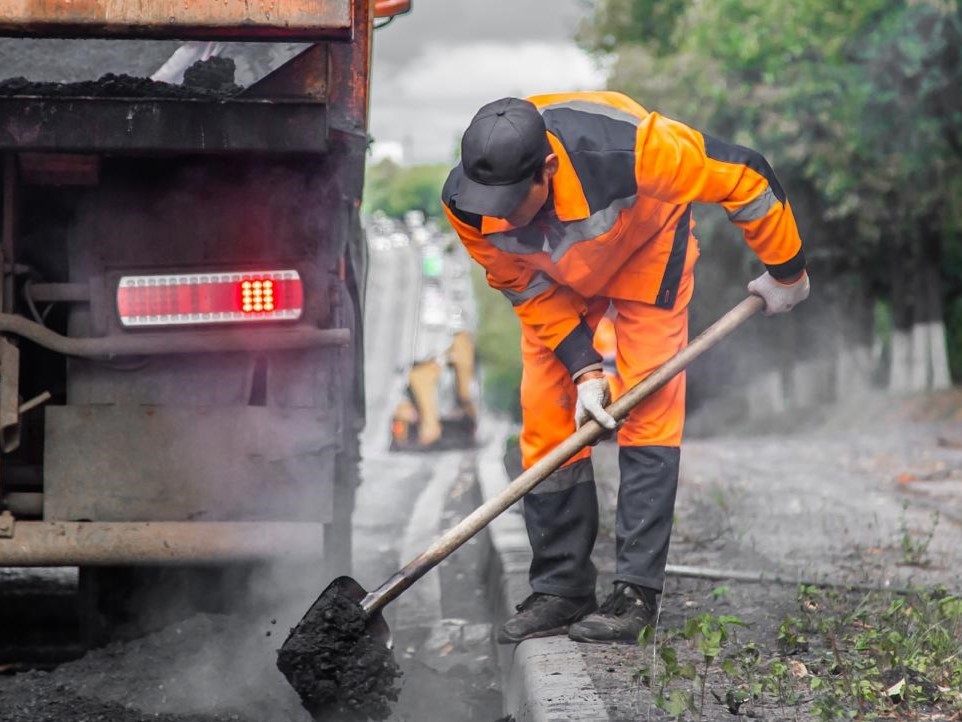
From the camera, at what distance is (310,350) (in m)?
4.33

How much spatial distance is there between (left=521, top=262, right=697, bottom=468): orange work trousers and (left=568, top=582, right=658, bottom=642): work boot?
0.45 metres

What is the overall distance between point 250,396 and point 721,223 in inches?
779

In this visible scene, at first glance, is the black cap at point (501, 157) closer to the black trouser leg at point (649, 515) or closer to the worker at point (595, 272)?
the worker at point (595, 272)

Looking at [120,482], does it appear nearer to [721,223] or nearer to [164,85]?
[164,85]

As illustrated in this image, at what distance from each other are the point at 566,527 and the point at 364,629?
0.80 metres

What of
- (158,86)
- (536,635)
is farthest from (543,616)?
(158,86)

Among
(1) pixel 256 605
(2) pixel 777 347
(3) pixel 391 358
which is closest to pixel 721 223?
(2) pixel 777 347

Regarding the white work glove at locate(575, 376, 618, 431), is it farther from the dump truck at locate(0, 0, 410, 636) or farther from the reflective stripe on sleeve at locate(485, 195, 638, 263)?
the dump truck at locate(0, 0, 410, 636)

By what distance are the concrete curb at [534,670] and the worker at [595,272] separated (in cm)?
15

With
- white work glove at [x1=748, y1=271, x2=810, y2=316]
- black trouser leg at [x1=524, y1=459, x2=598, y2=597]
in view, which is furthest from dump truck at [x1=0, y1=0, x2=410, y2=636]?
white work glove at [x1=748, y1=271, x2=810, y2=316]

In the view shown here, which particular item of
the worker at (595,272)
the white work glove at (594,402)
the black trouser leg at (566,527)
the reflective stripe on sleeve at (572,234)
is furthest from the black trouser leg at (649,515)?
the reflective stripe on sleeve at (572,234)

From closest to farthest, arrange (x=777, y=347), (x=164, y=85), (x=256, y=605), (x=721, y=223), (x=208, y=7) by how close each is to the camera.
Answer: (x=208, y=7) → (x=164, y=85) → (x=256, y=605) → (x=721, y=223) → (x=777, y=347)

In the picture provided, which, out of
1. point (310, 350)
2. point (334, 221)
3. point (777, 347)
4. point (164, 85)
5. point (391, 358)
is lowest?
point (391, 358)

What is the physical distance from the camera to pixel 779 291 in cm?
424
